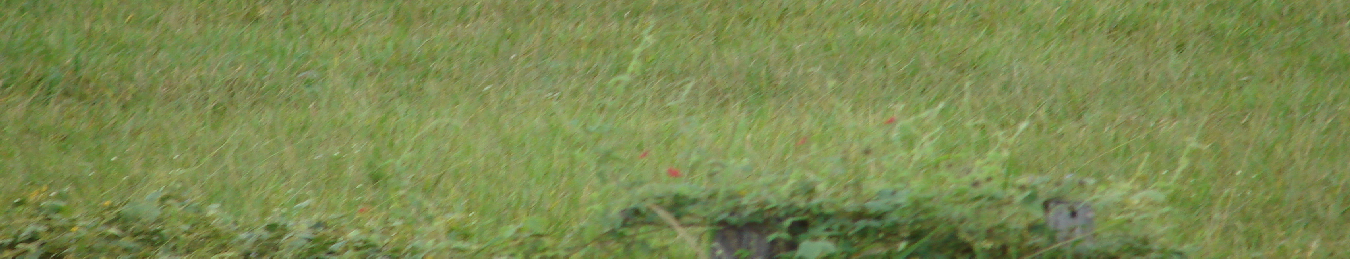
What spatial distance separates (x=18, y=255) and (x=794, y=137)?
314 cm

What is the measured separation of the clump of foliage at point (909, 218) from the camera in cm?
270

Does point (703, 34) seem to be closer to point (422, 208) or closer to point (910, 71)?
point (910, 71)

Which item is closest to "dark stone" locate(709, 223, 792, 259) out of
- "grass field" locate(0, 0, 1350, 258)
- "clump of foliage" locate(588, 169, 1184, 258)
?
"clump of foliage" locate(588, 169, 1184, 258)

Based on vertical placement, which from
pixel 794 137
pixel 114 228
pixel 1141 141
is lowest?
pixel 1141 141

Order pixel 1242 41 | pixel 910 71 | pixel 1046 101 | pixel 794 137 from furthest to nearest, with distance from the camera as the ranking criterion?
pixel 1242 41, pixel 910 71, pixel 1046 101, pixel 794 137

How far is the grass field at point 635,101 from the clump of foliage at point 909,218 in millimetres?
207

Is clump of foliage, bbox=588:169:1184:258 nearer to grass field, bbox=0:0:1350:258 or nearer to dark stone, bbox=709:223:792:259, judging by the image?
dark stone, bbox=709:223:792:259

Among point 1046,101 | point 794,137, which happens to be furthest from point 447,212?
point 1046,101

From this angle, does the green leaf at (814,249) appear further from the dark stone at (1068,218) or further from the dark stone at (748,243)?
the dark stone at (1068,218)

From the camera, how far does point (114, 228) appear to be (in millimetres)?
3934

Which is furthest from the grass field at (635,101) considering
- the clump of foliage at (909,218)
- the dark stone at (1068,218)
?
the dark stone at (1068,218)

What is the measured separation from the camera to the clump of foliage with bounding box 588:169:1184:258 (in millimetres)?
2697

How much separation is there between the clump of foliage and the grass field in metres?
0.21

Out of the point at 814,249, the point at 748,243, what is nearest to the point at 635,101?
the point at 748,243
